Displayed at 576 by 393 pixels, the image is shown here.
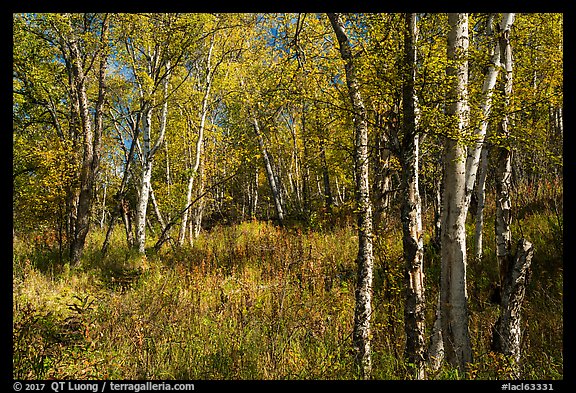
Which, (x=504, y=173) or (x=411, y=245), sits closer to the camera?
(x=411, y=245)

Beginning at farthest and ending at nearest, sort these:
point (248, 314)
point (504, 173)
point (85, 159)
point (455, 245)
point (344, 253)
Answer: point (85, 159)
point (344, 253)
point (248, 314)
point (504, 173)
point (455, 245)

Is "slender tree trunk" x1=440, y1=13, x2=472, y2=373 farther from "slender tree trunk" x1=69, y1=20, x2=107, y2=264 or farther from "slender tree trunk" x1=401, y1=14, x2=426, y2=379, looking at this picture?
"slender tree trunk" x1=69, y1=20, x2=107, y2=264

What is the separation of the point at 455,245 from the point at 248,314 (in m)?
3.24

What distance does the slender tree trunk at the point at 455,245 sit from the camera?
13.3 feet

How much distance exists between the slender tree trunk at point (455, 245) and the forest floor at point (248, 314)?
382mm

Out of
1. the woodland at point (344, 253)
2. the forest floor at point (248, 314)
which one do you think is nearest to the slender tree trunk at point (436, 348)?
the woodland at point (344, 253)

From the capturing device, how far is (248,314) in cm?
557

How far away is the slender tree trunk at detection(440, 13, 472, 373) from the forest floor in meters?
0.38

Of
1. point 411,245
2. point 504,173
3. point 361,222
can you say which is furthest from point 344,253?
point 411,245

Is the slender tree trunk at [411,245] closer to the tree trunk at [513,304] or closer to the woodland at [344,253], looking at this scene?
the woodland at [344,253]

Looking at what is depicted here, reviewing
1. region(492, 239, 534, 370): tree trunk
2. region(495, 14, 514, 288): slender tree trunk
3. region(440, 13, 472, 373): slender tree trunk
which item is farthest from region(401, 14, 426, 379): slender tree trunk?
region(495, 14, 514, 288): slender tree trunk

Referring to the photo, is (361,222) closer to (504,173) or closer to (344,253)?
(504,173)

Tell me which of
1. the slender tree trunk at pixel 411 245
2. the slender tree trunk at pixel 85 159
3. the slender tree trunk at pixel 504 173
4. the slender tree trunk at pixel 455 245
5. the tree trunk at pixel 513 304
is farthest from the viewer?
the slender tree trunk at pixel 85 159
